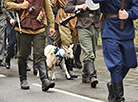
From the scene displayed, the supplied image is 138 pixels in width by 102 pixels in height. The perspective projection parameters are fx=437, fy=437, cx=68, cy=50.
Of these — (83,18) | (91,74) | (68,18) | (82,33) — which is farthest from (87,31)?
(91,74)

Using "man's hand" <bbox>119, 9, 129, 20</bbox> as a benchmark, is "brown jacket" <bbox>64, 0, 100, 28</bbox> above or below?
below

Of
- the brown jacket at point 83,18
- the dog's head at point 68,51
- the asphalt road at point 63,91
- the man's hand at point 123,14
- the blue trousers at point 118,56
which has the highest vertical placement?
the man's hand at point 123,14

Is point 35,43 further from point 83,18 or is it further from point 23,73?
point 83,18

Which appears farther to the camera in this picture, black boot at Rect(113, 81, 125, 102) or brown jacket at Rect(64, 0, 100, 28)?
brown jacket at Rect(64, 0, 100, 28)

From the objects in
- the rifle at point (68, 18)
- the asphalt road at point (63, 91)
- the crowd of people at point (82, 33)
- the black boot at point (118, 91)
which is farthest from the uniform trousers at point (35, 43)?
the black boot at point (118, 91)

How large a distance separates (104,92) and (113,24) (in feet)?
6.48

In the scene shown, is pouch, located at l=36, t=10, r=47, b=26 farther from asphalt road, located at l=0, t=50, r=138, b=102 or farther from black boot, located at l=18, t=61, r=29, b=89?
asphalt road, located at l=0, t=50, r=138, b=102

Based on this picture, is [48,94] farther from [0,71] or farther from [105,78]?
[0,71]

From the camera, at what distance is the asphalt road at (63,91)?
23.1 ft

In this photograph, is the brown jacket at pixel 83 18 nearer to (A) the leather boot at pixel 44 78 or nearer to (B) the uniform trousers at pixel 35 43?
(B) the uniform trousers at pixel 35 43

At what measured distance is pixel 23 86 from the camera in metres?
7.96

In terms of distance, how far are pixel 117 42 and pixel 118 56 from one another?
0.19 metres

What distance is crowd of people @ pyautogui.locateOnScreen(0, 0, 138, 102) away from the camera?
5.93 meters

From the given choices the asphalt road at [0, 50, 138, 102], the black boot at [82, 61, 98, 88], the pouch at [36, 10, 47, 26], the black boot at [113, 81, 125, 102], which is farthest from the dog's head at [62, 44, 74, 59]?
the black boot at [113, 81, 125, 102]
